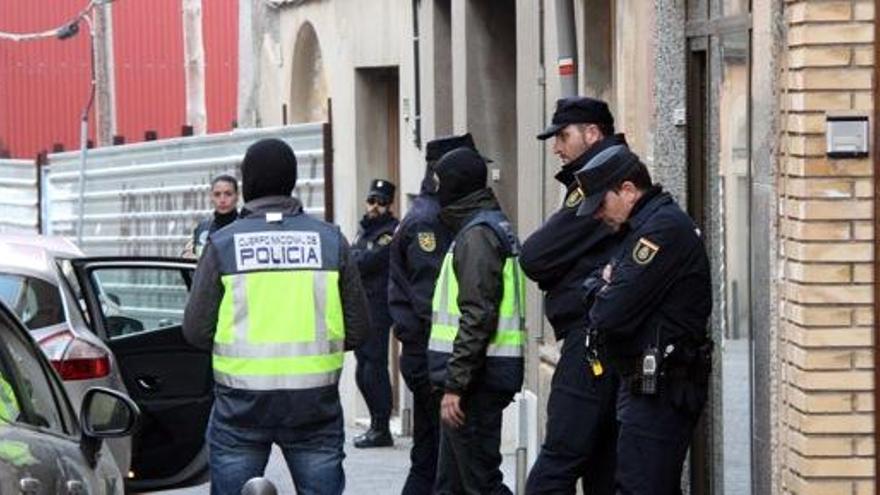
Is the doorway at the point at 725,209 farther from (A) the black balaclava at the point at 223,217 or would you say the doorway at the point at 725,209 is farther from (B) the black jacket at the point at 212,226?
(A) the black balaclava at the point at 223,217

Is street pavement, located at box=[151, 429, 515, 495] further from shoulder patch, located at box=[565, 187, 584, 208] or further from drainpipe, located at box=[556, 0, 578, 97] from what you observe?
shoulder patch, located at box=[565, 187, 584, 208]

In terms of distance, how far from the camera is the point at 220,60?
166 ft

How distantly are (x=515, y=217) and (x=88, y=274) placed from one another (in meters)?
5.20

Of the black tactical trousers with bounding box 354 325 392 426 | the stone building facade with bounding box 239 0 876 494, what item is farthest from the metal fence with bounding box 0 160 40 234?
the stone building facade with bounding box 239 0 876 494

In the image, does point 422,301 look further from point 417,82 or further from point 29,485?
point 417,82

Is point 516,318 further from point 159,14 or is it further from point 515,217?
point 159,14

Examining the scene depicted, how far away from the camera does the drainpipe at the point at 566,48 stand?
1081cm

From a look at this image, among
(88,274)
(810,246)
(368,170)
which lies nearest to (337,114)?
(368,170)

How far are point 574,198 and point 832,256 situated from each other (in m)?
1.23

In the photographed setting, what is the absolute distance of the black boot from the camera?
17.0 meters

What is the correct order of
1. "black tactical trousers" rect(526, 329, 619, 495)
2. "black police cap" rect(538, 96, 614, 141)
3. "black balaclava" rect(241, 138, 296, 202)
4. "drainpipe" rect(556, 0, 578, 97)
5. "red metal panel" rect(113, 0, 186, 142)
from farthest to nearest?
"red metal panel" rect(113, 0, 186, 142)
"drainpipe" rect(556, 0, 578, 97)
"black police cap" rect(538, 96, 614, 141)
"black tactical trousers" rect(526, 329, 619, 495)
"black balaclava" rect(241, 138, 296, 202)

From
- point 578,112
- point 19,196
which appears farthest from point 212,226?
point 19,196

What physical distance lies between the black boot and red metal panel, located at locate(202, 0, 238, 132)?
33322 millimetres

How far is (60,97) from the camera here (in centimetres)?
4938
